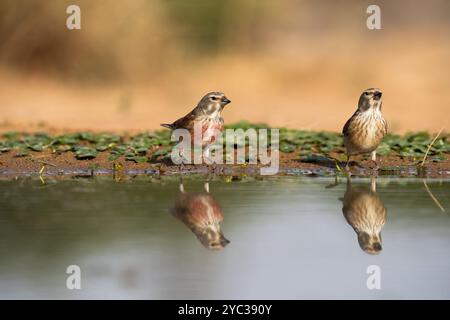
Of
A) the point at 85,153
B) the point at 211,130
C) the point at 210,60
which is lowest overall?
the point at 85,153

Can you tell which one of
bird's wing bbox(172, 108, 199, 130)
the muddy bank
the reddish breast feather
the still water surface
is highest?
bird's wing bbox(172, 108, 199, 130)

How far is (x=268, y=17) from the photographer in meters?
23.2

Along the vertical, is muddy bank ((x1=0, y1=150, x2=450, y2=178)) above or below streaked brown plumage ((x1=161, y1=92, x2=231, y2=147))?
below

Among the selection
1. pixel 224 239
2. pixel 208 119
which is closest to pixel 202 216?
pixel 224 239

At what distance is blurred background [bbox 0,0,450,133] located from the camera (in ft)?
67.7

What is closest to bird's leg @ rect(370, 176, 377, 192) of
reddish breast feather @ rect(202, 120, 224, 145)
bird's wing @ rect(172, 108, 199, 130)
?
reddish breast feather @ rect(202, 120, 224, 145)

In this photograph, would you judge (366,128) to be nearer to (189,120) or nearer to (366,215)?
(189,120)

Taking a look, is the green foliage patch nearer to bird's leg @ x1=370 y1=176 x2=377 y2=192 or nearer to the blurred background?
bird's leg @ x1=370 y1=176 x2=377 y2=192

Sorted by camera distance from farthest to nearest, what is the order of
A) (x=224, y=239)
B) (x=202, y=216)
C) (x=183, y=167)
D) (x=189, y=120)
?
(x=189, y=120)
(x=183, y=167)
(x=202, y=216)
(x=224, y=239)

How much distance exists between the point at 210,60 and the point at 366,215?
40.3ft

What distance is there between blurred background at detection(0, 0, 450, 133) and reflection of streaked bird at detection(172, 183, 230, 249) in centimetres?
876

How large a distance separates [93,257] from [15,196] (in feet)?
11.6

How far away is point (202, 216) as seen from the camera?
33.4 ft

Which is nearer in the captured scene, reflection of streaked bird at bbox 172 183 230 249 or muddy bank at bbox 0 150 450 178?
reflection of streaked bird at bbox 172 183 230 249
